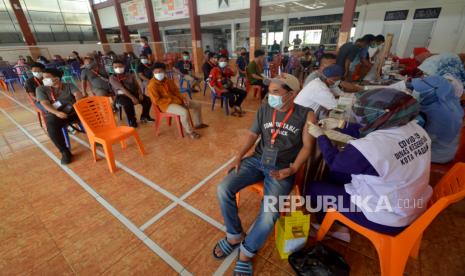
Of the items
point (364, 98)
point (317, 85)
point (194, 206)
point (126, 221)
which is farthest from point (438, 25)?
point (126, 221)

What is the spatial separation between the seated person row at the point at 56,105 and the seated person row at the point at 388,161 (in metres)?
3.45

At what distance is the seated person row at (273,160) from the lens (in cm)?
158

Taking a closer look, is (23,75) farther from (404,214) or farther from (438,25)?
(438,25)

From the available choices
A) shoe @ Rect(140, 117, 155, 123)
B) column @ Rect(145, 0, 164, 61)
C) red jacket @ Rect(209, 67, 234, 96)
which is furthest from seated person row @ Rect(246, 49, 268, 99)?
column @ Rect(145, 0, 164, 61)

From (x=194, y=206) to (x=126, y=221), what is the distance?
2.12 ft

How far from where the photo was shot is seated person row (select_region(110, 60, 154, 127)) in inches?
155

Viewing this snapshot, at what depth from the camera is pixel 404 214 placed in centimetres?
117

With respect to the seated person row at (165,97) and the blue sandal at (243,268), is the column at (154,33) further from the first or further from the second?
the blue sandal at (243,268)

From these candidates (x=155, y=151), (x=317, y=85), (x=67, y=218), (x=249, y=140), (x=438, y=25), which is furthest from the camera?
(x=438, y=25)

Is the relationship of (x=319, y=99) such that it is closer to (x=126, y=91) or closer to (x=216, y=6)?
(x=126, y=91)

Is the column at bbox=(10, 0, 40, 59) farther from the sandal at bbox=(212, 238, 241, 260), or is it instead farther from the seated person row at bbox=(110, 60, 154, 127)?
the sandal at bbox=(212, 238, 241, 260)

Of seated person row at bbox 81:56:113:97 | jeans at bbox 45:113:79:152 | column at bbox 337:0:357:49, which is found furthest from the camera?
Result: column at bbox 337:0:357:49

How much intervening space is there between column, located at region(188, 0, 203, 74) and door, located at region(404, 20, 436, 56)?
10058 mm

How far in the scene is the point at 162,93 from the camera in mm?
3482
